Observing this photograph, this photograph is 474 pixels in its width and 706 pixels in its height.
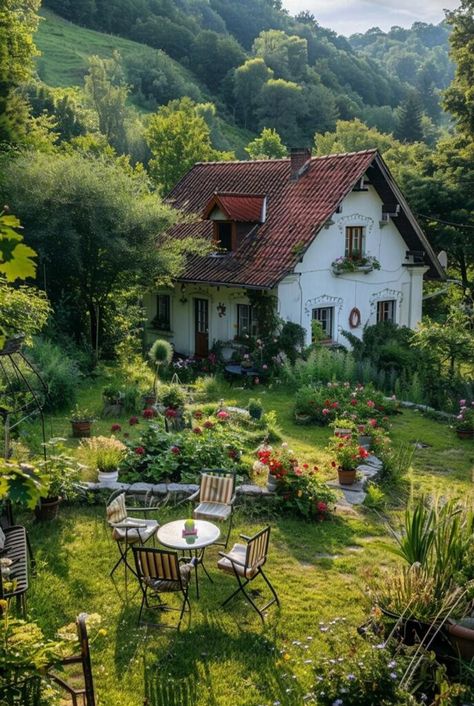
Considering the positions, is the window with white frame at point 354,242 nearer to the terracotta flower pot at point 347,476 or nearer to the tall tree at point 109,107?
the terracotta flower pot at point 347,476

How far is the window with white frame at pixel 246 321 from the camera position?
64.1ft

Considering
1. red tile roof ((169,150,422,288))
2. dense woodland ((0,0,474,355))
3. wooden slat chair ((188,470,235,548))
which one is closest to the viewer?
wooden slat chair ((188,470,235,548))

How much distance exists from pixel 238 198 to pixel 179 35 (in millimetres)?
70431

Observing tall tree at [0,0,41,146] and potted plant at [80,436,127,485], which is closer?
potted plant at [80,436,127,485]

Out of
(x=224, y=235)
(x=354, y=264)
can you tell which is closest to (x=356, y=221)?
(x=354, y=264)

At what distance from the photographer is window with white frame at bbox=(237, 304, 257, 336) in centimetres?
1955

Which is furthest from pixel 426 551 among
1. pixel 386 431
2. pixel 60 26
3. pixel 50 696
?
pixel 60 26

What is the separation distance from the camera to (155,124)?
41.1 metres

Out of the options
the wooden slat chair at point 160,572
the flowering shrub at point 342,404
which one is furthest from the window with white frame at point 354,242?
the wooden slat chair at point 160,572

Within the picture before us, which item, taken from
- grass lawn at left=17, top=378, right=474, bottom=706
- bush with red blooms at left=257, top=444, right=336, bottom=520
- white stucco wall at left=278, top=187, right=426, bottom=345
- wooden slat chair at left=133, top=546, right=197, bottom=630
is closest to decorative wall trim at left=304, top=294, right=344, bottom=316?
white stucco wall at left=278, top=187, right=426, bottom=345

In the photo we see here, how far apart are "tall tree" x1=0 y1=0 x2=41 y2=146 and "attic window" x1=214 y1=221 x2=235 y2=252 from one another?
6867 mm

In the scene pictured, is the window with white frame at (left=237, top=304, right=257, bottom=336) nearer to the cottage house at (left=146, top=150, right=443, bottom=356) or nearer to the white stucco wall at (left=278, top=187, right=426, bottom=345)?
the cottage house at (left=146, top=150, right=443, bottom=356)

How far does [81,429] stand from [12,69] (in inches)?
568

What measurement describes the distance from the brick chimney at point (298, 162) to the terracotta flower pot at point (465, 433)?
34.8 ft
